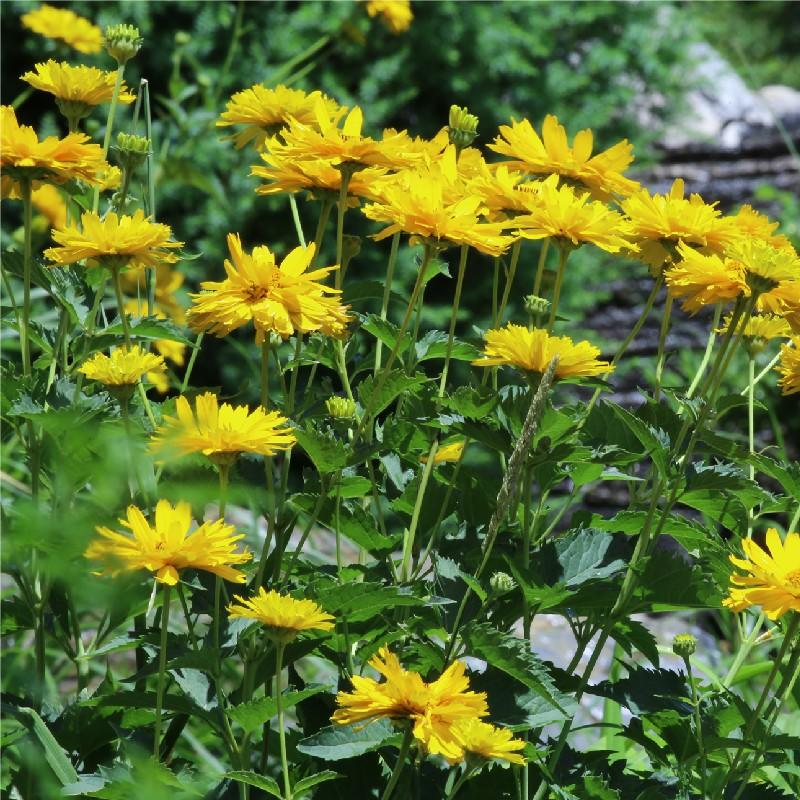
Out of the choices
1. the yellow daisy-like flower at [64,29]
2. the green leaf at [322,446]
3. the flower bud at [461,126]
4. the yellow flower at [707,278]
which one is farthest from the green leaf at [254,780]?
the yellow daisy-like flower at [64,29]

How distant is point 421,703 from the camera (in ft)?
2.39

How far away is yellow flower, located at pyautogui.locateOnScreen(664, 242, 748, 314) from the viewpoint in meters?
0.87

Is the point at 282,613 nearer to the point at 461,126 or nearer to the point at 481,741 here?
the point at 481,741

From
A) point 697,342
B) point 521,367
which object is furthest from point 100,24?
point 521,367

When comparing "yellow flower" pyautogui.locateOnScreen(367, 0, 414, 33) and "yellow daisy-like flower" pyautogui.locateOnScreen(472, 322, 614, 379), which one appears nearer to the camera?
"yellow daisy-like flower" pyautogui.locateOnScreen(472, 322, 614, 379)

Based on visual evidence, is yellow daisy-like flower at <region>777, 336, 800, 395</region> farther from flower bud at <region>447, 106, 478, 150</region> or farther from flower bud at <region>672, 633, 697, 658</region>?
flower bud at <region>447, 106, 478, 150</region>

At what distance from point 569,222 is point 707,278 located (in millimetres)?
109

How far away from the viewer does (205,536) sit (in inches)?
28.5

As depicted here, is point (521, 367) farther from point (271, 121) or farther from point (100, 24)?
point (100, 24)

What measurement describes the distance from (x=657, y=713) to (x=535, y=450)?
9.2 inches

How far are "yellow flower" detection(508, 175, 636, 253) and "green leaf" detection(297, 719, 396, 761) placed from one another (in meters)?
0.37

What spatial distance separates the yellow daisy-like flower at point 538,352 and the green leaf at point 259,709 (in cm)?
27

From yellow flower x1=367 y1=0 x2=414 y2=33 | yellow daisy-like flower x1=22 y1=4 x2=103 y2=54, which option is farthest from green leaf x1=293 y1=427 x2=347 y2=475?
yellow flower x1=367 y1=0 x2=414 y2=33

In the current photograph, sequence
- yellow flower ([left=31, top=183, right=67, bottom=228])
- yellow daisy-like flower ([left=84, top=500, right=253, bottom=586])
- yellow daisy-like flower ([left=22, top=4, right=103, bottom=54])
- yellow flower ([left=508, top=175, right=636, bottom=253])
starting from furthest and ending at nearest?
yellow flower ([left=31, top=183, right=67, bottom=228]) → yellow daisy-like flower ([left=22, top=4, right=103, bottom=54]) → yellow flower ([left=508, top=175, right=636, bottom=253]) → yellow daisy-like flower ([left=84, top=500, right=253, bottom=586])
